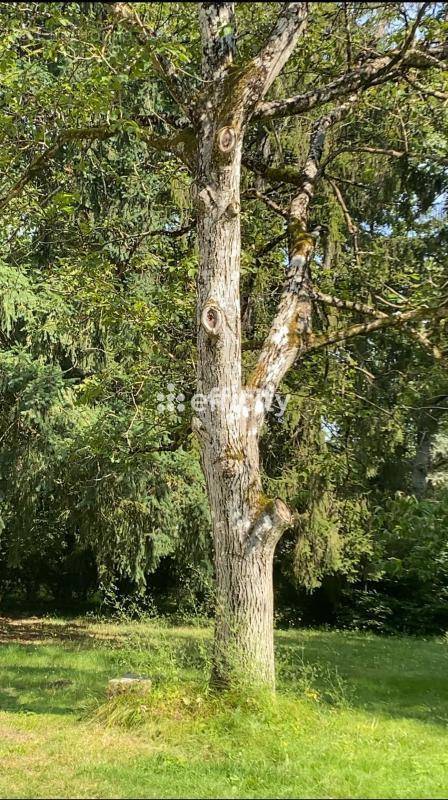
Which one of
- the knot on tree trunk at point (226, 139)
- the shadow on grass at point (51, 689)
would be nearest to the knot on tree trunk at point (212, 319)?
the knot on tree trunk at point (226, 139)

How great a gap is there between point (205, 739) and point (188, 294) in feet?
17.5

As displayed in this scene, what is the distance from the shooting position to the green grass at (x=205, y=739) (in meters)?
4.13

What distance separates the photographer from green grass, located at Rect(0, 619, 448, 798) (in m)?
4.13

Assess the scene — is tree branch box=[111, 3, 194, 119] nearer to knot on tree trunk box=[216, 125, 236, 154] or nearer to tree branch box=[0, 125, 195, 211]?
tree branch box=[0, 125, 195, 211]

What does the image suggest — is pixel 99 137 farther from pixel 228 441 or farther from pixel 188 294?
pixel 228 441

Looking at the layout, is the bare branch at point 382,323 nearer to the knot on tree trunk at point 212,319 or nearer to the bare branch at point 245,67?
the knot on tree trunk at point 212,319

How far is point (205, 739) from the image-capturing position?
4.97 metres

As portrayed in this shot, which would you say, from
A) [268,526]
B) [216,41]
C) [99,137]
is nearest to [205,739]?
[268,526]

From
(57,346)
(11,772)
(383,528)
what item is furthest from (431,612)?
(11,772)

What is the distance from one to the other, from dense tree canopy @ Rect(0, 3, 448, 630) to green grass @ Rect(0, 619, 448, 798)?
2.04 meters

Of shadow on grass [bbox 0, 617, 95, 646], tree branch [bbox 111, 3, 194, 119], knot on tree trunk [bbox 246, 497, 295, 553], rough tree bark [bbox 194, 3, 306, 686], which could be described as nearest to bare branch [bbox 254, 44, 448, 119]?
rough tree bark [bbox 194, 3, 306, 686]

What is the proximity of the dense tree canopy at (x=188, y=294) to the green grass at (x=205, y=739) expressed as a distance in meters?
2.04

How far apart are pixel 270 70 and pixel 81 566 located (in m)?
12.9

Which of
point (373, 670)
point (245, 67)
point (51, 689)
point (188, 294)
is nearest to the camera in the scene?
point (245, 67)
